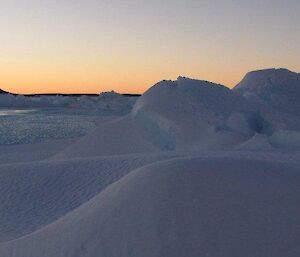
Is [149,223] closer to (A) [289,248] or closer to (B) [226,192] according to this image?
(B) [226,192]

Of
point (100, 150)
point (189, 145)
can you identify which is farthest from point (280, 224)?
point (100, 150)

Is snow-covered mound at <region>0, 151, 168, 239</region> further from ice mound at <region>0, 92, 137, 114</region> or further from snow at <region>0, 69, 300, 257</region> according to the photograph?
ice mound at <region>0, 92, 137, 114</region>

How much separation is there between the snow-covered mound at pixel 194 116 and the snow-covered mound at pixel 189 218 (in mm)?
6332

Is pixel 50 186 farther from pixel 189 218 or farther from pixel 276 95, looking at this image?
pixel 276 95

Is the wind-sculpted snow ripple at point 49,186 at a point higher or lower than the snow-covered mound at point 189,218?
lower

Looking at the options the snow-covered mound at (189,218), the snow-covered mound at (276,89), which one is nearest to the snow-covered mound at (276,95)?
the snow-covered mound at (276,89)

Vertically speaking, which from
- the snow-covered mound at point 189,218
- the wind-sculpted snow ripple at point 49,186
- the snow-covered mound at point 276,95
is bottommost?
the wind-sculpted snow ripple at point 49,186

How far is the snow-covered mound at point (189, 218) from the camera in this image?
3.31 m

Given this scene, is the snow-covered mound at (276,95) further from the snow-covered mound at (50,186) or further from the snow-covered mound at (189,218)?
the snow-covered mound at (189,218)

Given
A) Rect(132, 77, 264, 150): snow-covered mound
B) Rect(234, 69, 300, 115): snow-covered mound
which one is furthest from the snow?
Rect(234, 69, 300, 115): snow-covered mound

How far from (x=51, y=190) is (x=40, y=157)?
245 inches

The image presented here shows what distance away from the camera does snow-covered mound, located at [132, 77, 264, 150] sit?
11.3 meters

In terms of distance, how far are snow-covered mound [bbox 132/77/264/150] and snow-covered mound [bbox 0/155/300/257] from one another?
6.33 metres

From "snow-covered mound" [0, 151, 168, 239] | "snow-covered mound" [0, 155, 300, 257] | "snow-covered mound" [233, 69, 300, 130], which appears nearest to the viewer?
"snow-covered mound" [0, 155, 300, 257]
